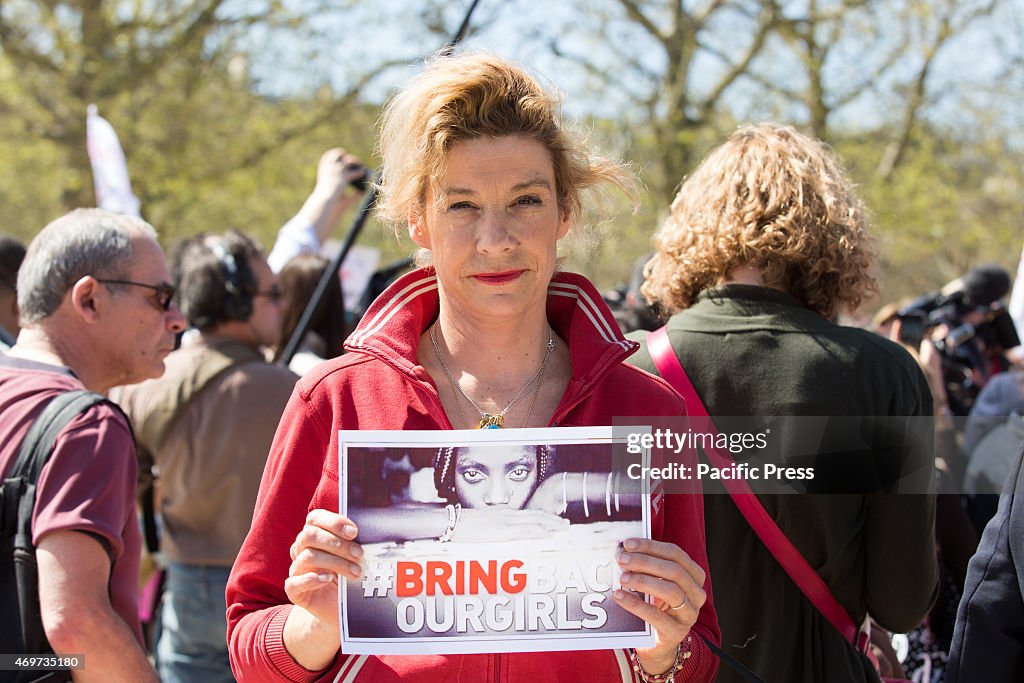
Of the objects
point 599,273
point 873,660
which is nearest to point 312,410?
point 873,660

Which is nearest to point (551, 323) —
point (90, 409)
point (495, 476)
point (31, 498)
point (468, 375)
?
point (468, 375)

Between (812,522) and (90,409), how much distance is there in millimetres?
1711

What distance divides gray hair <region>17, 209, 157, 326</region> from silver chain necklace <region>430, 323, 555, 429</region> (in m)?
1.20

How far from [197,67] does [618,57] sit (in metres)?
5.69

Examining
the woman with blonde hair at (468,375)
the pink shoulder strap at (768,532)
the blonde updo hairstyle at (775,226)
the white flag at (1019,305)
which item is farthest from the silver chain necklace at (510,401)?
the white flag at (1019,305)

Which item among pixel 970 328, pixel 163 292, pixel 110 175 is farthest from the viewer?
pixel 970 328

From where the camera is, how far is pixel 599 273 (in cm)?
1894

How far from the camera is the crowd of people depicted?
5.53 feet

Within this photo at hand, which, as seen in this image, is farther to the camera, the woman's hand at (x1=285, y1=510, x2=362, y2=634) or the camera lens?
the camera lens

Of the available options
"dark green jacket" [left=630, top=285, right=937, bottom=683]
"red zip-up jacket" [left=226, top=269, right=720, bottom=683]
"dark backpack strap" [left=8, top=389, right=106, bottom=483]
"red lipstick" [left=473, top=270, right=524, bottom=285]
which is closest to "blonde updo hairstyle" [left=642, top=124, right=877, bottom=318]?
"dark green jacket" [left=630, top=285, right=937, bottom=683]

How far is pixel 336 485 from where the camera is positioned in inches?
66.7

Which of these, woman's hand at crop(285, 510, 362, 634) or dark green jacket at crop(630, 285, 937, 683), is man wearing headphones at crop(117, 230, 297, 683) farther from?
woman's hand at crop(285, 510, 362, 634)

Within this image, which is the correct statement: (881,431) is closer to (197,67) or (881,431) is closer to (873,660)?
(873,660)

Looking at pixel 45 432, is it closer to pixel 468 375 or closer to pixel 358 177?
pixel 468 375
